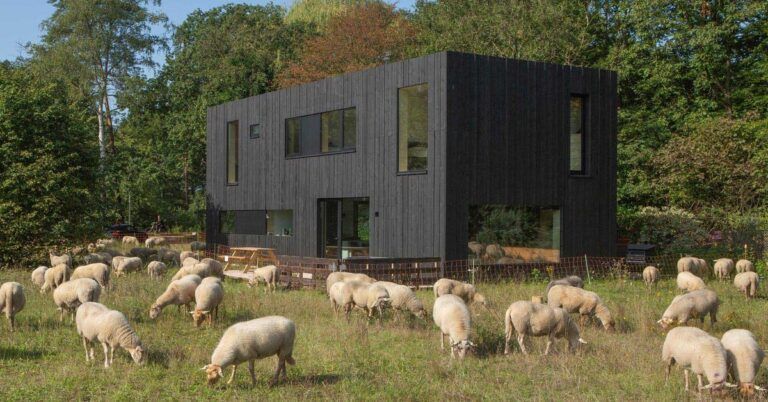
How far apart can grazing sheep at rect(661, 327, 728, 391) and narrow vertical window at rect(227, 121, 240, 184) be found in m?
23.2

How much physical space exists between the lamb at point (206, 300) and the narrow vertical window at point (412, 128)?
934cm

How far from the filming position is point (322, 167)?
84.2 feet

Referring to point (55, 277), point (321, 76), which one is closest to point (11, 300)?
point (55, 277)

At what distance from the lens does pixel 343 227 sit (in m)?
24.9

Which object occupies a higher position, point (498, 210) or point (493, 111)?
point (493, 111)

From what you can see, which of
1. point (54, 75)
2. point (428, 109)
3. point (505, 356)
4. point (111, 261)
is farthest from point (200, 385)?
point (54, 75)

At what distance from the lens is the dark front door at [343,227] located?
79.8 feet

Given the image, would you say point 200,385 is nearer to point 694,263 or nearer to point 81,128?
point 694,263

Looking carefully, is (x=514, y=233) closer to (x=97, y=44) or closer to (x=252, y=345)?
(x=252, y=345)

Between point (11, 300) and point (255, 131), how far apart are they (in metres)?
17.2

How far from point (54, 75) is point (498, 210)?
3427cm

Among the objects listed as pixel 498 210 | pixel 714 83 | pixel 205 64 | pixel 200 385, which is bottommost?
pixel 200 385

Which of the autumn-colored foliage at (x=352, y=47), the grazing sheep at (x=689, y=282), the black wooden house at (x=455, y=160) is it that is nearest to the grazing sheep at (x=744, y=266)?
the black wooden house at (x=455, y=160)

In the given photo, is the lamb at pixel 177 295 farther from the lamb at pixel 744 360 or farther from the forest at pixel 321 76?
the forest at pixel 321 76
